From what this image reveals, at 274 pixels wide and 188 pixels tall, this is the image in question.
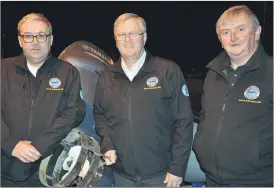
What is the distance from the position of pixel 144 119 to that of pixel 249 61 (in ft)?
2.37

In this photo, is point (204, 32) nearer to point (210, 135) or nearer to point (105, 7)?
point (105, 7)

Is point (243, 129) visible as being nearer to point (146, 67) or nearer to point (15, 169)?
point (146, 67)

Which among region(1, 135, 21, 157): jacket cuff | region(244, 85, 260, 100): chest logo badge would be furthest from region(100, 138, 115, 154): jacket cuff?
region(244, 85, 260, 100): chest logo badge

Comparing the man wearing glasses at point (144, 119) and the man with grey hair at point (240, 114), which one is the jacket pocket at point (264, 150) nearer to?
the man with grey hair at point (240, 114)

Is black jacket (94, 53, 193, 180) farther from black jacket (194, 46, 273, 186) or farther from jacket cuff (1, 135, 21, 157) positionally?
jacket cuff (1, 135, 21, 157)

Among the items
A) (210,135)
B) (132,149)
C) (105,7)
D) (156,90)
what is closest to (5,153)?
(132,149)

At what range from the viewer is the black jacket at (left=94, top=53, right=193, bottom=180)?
2.58 meters

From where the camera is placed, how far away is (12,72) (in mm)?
2668

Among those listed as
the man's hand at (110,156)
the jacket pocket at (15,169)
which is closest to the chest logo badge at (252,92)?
the man's hand at (110,156)

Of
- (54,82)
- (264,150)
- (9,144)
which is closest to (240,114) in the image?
(264,150)

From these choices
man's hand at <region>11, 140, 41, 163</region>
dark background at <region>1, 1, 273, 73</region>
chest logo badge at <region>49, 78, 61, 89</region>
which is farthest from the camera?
dark background at <region>1, 1, 273, 73</region>

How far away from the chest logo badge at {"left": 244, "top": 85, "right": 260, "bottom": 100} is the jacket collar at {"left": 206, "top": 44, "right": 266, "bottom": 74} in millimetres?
111

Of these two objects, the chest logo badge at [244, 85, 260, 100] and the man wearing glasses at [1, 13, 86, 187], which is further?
the man wearing glasses at [1, 13, 86, 187]

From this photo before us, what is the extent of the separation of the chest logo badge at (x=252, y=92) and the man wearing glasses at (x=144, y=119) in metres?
0.41
